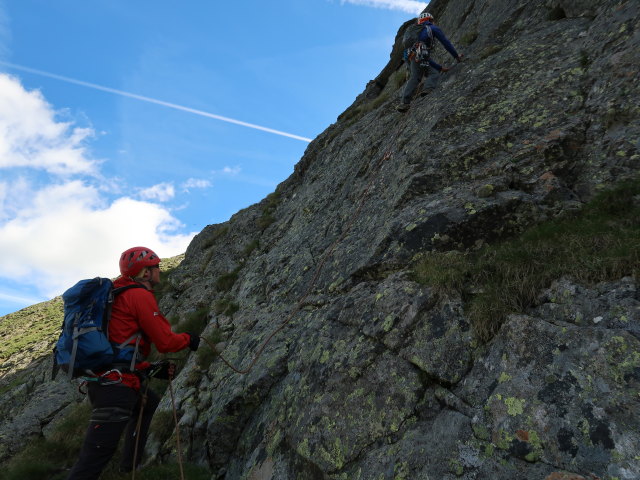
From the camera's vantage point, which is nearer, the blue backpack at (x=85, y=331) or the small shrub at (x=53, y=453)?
the blue backpack at (x=85, y=331)

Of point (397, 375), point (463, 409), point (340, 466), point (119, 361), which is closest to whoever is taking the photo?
point (463, 409)

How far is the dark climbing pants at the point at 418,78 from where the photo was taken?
13531 millimetres

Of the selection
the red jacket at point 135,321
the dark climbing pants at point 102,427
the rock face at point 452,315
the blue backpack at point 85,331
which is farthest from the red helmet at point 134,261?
the rock face at point 452,315

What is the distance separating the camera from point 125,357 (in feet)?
19.5

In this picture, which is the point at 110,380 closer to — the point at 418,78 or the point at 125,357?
the point at 125,357

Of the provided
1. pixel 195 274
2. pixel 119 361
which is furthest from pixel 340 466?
pixel 195 274

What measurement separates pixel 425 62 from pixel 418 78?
0.62m

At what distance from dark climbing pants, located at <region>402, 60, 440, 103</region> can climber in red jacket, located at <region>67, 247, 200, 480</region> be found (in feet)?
36.6

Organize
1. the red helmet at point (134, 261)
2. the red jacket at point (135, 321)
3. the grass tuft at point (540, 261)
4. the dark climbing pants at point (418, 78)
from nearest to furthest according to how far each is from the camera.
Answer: the grass tuft at point (540, 261), the red jacket at point (135, 321), the red helmet at point (134, 261), the dark climbing pants at point (418, 78)

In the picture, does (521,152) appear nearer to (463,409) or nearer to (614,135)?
(614,135)

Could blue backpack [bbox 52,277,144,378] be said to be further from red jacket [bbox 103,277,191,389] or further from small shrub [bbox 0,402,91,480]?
small shrub [bbox 0,402,91,480]

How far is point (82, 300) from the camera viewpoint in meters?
5.60

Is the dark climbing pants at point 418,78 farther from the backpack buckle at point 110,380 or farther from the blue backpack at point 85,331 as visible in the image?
the backpack buckle at point 110,380

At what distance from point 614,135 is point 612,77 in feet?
5.65
